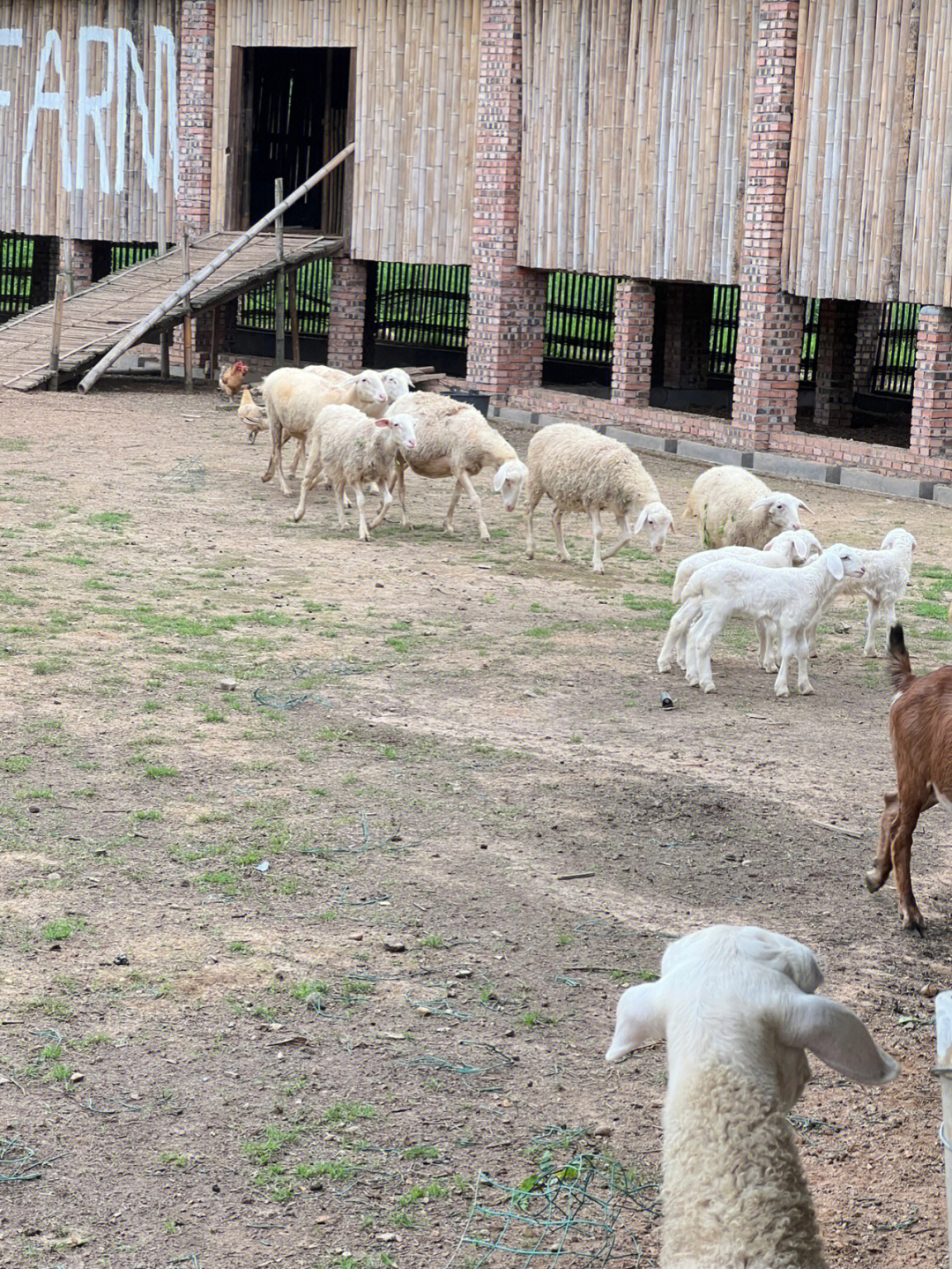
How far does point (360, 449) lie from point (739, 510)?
3487 millimetres

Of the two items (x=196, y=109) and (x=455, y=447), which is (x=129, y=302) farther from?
(x=455, y=447)

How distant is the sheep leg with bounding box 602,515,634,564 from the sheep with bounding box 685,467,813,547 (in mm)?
675

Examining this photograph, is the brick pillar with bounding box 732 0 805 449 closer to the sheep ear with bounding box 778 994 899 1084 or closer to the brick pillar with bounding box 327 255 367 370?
the brick pillar with bounding box 327 255 367 370

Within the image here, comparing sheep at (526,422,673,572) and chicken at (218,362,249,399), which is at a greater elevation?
chicken at (218,362,249,399)

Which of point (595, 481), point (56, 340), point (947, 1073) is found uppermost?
point (56, 340)

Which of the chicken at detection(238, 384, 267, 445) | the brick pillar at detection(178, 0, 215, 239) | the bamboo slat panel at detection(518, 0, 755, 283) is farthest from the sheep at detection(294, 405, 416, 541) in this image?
the brick pillar at detection(178, 0, 215, 239)

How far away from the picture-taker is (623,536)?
1230 cm

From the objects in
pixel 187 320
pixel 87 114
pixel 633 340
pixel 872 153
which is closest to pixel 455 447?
pixel 872 153

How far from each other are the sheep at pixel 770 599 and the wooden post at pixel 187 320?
44.8ft

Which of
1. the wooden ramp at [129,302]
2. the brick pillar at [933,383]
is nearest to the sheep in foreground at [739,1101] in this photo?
the brick pillar at [933,383]

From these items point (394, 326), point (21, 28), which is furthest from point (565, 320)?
point (21, 28)

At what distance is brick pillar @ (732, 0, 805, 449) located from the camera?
55.6 ft

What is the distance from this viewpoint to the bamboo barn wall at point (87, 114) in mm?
23906

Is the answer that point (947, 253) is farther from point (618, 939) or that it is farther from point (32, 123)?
point (32, 123)
